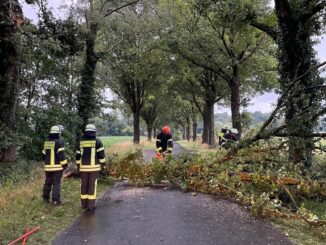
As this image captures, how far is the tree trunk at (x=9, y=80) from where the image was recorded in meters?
13.8

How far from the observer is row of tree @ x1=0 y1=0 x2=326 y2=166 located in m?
12.9

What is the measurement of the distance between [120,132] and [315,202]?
112 meters

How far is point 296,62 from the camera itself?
13.5 metres

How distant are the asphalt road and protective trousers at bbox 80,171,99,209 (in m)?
0.26

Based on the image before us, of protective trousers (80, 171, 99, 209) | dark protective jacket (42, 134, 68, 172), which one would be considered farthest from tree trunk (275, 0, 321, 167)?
dark protective jacket (42, 134, 68, 172)

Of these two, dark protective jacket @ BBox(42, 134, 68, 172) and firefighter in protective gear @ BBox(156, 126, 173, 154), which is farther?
firefighter in protective gear @ BBox(156, 126, 173, 154)

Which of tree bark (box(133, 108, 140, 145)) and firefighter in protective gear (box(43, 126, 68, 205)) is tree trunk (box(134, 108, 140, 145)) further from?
firefighter in protective gear (box(43, 126, 68, 205))

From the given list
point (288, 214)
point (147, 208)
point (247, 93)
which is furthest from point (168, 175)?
point (247, 93)

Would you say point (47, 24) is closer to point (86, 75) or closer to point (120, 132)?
point (86, 75)

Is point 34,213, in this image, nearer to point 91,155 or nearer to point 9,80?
point 91,155

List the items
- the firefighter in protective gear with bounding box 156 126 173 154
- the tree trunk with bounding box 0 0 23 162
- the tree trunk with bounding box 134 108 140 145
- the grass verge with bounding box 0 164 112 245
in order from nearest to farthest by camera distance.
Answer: the grass verge with bounding box 0 164 112 245, the tree trunk with bounding box 0 0 23 162, the firefighter in protective gear with bounding box 156 126 173 154, the tree trunk with bounding box 134 108 140 145

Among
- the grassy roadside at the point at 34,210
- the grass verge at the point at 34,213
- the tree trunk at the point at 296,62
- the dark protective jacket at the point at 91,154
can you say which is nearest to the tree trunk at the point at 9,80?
the grassy roadside at the point at 34,210

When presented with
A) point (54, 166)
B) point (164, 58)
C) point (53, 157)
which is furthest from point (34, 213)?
point (164, 58)

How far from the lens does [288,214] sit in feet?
26.4
